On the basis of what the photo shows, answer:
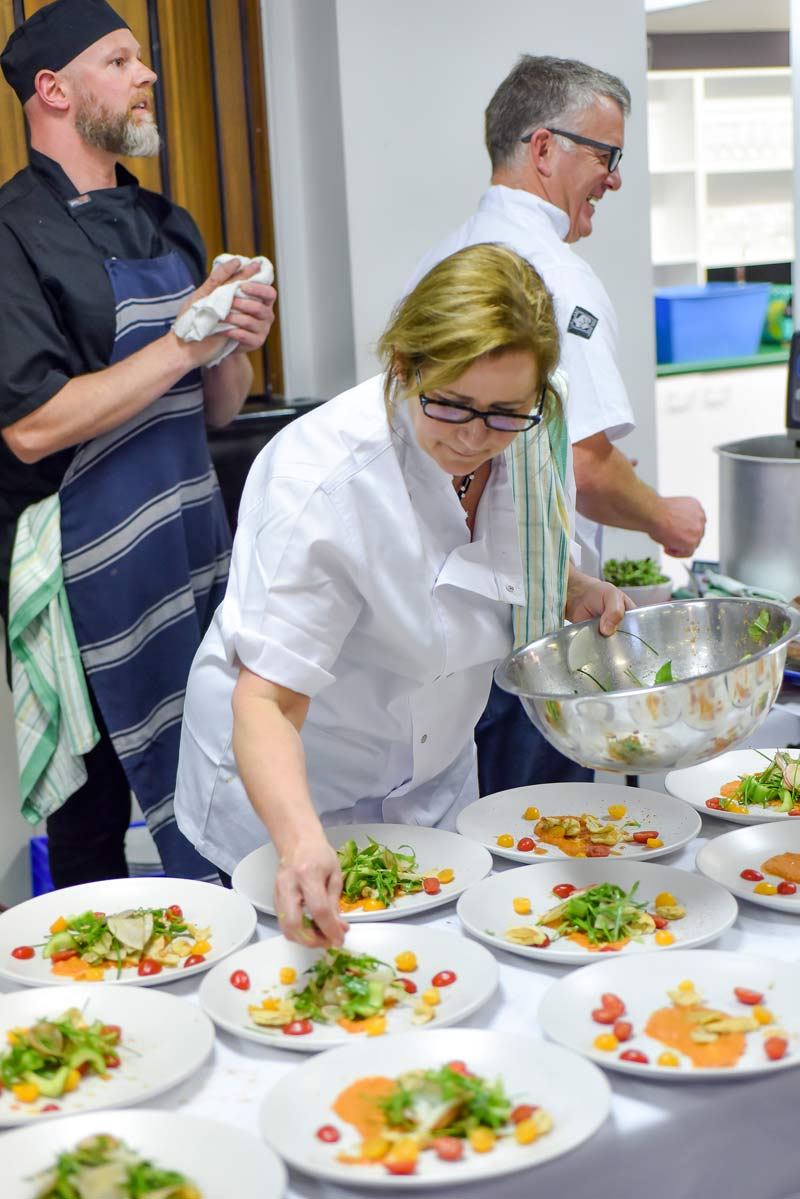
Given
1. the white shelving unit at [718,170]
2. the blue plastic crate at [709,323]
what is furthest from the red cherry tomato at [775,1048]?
the white shelving unit at [718,170]

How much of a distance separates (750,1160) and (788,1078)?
78 millimetres

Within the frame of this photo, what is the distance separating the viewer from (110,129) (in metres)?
2.29

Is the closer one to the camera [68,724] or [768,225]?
[68,724]

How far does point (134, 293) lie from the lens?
228 cm

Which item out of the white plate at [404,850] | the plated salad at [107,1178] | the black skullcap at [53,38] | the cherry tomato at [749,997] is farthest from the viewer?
the black skullcap at [53,38]

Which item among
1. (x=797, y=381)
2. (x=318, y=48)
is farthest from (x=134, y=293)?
(x=797, y=381)

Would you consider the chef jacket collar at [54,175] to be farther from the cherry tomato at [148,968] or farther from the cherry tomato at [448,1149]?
the cherry tomato at [448,1149]

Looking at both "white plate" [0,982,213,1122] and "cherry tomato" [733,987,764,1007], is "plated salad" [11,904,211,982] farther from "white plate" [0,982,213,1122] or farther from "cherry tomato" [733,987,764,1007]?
"cherry tomato" [733,987,764,1007]

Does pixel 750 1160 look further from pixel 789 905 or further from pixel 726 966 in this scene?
pixel 789 905

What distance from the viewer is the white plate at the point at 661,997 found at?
1.04 m

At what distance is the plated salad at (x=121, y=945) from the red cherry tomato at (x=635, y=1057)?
1.40 ft

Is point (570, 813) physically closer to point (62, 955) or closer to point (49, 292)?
point (62, 955)

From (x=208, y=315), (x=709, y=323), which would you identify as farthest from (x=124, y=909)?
(x=709, y=323)

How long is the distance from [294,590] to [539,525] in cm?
35
